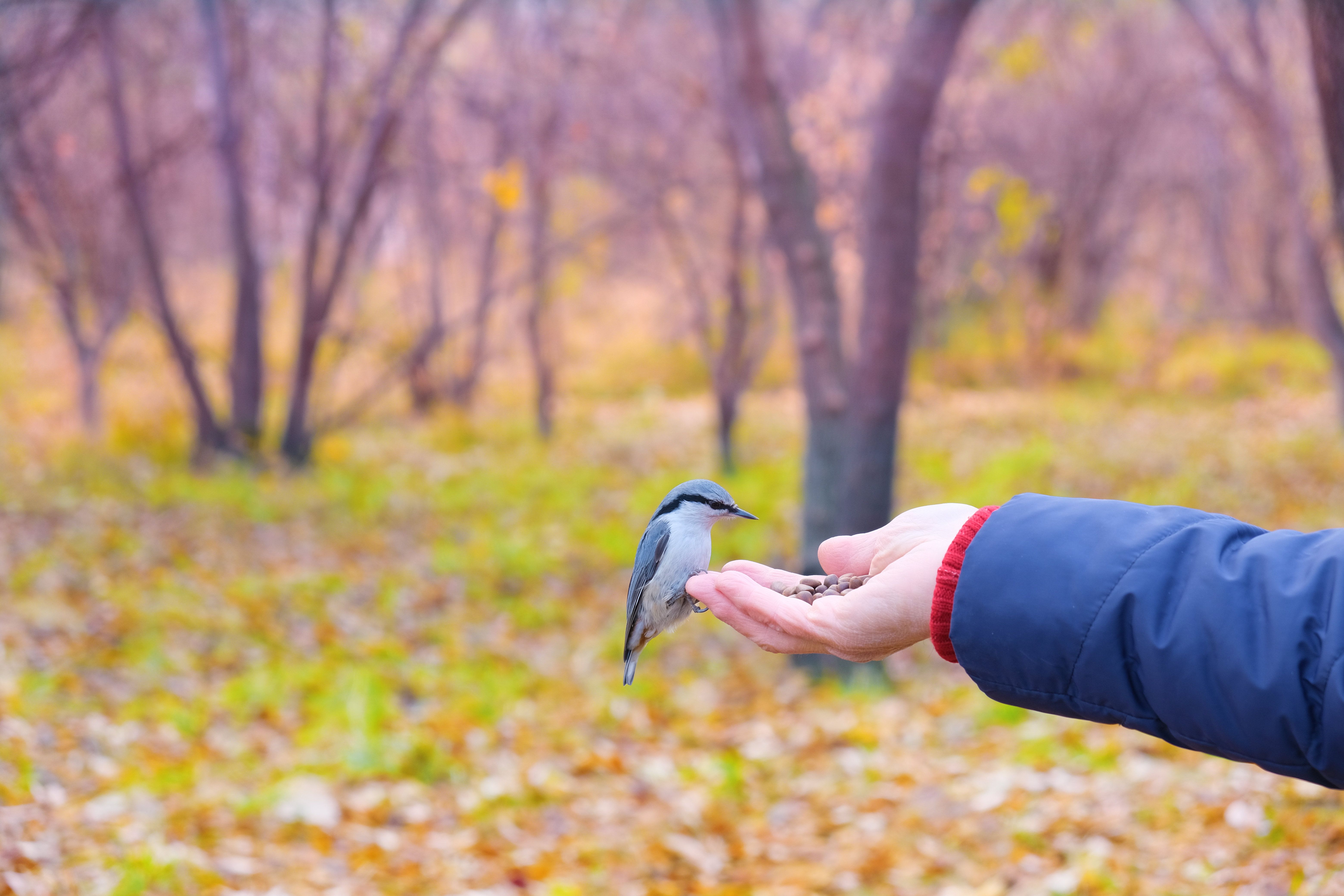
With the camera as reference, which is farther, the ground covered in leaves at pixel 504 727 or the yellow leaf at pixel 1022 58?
the yellow leaf at pixel 1022 58

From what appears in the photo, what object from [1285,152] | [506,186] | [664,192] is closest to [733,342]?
[664,192]

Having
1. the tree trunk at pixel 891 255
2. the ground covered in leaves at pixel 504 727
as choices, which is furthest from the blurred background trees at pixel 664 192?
the ground covered in leaves at pixel 504 727

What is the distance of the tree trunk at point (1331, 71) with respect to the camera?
3873 mm

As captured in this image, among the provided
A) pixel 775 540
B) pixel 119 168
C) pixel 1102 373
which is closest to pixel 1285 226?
pixel 1102 373

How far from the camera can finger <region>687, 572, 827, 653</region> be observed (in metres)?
1.87

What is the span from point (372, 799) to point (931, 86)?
3930 millimetres

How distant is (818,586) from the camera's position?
209 centimetres

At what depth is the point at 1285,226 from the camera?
591 inches

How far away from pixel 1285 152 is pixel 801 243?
14.9 feet

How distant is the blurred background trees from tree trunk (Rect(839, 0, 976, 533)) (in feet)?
0.05

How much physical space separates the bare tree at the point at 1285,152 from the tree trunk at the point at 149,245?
7.59m

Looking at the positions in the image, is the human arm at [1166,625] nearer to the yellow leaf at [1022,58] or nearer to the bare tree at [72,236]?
the yellow leaf at [1022,58]

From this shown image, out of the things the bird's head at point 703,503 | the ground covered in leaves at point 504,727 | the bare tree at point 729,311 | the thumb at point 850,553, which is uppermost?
the bare tree at point 729,311

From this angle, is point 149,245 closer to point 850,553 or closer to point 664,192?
point 664,192
